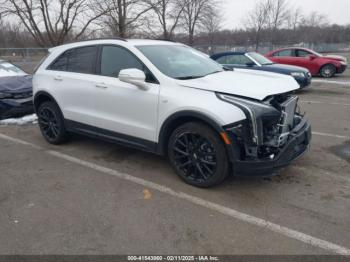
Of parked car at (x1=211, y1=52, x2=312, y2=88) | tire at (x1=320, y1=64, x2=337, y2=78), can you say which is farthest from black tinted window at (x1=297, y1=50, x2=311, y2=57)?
parked car at (x1=211, y1=52, x2=312, y2=88)

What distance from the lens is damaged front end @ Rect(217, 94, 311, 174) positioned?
3293 millimetres

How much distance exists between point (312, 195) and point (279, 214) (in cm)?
65

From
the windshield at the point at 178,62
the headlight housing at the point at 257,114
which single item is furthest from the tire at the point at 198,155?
Result: the windshield at the point at 178,62

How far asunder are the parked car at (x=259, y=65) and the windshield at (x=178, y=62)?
5593 mm

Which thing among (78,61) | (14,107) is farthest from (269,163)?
(14,107)

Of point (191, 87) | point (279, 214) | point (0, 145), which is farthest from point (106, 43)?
point (279, 214)

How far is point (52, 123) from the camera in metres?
5.44

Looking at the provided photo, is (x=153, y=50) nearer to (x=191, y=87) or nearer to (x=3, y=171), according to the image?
(x=191, y=87)

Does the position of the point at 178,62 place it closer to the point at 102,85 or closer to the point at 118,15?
the point at 102,85

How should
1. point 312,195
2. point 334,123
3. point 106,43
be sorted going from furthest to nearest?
point 334,123
point 106,43
point 312,195

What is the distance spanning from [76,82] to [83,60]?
1.22 feet

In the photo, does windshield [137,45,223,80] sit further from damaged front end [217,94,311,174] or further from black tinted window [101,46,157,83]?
damaged front end [217,94,311,174]

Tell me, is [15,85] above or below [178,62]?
below

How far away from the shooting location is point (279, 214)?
126 inches
